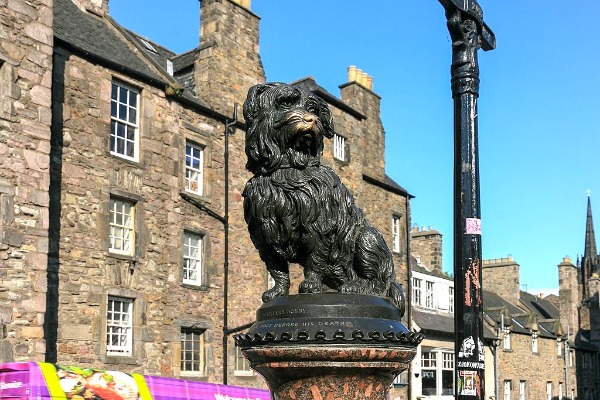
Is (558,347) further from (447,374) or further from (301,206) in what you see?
(301,206)

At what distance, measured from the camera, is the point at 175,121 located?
1823 centimetres

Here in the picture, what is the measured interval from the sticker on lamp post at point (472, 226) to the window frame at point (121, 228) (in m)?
11.3

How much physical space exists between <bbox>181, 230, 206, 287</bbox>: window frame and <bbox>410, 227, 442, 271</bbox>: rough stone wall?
→ 56.4ft

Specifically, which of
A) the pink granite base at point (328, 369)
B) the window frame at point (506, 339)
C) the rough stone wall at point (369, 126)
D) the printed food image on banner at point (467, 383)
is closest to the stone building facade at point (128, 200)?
the rough stone wall at point (369, 126)

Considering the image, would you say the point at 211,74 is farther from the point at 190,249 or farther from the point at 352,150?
the point at 352,150

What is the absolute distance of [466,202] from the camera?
238 inches

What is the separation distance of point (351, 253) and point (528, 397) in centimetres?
3521

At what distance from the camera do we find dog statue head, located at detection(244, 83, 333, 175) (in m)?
4.24

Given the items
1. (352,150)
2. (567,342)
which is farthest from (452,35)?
(567,342)

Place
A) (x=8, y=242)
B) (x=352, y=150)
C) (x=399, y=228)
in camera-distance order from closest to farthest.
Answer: (x=8, y=242), (x=352, y=150), (x=399, y=228)

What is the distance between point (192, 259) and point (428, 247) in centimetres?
1835

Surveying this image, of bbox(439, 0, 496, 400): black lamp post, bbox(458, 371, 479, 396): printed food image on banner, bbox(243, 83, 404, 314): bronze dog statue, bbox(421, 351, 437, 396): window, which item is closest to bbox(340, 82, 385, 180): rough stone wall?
bbox(421, 351, 437, 396): window

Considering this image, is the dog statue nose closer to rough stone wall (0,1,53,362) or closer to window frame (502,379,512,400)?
rough stone wall (0,1,53,362)

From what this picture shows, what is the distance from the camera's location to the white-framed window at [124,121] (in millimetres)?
16703
